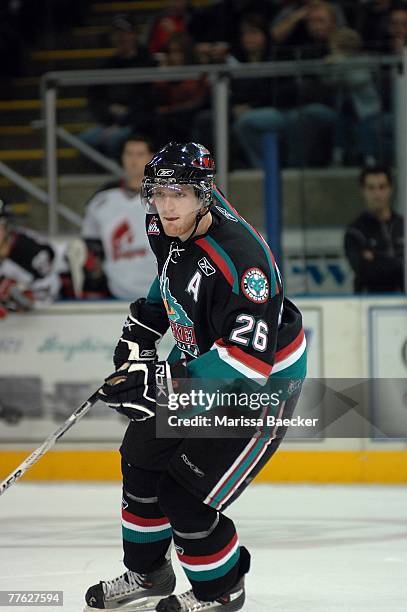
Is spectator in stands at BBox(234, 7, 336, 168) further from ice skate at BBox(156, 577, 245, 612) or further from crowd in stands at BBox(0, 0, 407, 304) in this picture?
ice skate at BBox(156, 577, 245, 612)

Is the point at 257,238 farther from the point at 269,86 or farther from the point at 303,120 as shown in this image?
the point at 269,86

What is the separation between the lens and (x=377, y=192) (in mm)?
4898

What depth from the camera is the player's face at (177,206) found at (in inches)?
103

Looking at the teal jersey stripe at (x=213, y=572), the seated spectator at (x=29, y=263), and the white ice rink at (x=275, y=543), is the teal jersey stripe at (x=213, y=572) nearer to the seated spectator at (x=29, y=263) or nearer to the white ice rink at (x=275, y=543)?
the white ice rink at (x=275, y=543)

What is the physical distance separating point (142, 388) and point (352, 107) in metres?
2.72

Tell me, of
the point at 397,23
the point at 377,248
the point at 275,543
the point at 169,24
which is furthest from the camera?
the point at 169,24

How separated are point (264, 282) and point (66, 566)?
1.24m

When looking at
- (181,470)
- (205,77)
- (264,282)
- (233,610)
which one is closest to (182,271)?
(264,282)

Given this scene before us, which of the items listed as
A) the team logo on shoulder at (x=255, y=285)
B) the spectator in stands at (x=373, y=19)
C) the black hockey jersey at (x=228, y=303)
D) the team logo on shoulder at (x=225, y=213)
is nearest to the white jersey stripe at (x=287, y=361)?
the black hockey jersey at (x=228, y=303)

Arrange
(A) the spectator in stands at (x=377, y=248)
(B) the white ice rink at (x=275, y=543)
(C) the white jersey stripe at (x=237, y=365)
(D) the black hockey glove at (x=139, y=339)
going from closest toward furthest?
(C) the white jersey stripe at (x=237, y=365), (D) the black hockey glove at (x=139, y=339), (B) the white ice rink at (x=275, y=543), (A) the spectator in stands at (x=377, y=248)

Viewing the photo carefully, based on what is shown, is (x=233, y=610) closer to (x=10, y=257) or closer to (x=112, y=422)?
(x=112, y=422)

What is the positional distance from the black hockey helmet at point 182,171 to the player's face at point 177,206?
12mm

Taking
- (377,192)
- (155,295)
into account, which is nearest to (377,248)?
(377,192)

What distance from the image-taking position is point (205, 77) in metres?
5.58
